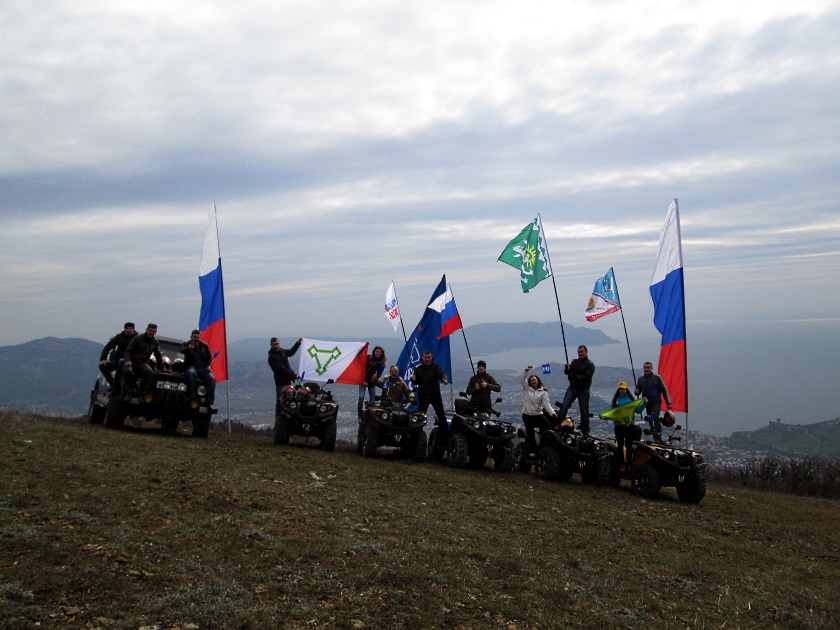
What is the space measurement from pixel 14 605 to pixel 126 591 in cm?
70

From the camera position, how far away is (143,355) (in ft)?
43.0

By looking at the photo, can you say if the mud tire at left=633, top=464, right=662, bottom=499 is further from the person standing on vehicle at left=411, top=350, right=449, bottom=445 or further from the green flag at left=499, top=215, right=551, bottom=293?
the green flag at left=499, top=215, right=551, bottom=293

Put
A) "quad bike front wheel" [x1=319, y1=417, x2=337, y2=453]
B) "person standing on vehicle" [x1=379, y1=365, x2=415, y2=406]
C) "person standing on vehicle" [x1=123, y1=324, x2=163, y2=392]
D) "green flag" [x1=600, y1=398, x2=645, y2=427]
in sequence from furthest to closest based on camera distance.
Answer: "person standing on vehicle" [x1=379, y1=365, x2=415, y2=406]
"quad bike front wheel" [x1=319, y1=417, x2=337, y2=453]
"person standing on vehicle" [x1=123, y1=324, x2=163, y2=392]
"green flag" [x1=600, y1=398, x2=645, y2=427]

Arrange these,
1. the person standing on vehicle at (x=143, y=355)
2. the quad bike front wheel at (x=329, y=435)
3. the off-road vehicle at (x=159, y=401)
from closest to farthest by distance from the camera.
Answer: the person standing on vehicle at (x=143, y=355)
the off-road vehicle at (x=159, y=401)
the quad bike front wheel at (x=329, y=435)

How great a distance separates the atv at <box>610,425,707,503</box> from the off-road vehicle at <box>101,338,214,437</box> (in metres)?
8.33

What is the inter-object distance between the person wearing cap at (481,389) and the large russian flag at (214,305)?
564 centimetres

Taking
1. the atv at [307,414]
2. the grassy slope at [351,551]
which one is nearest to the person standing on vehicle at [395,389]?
the atv at [307,414]

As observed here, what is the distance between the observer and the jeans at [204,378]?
13352mm

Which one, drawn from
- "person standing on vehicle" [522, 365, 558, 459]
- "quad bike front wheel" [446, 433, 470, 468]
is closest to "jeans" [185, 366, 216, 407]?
"quad bike front wheel" [446, 433, 470, 468]

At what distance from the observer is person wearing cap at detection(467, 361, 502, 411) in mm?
13977

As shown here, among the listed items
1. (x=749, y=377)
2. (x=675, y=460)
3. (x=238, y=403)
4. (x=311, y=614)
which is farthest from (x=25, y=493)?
(x=749, y=377)

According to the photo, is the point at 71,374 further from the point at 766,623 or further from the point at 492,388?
the point at 766,623

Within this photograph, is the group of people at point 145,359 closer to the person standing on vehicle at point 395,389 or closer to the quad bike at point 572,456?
the person standing on vehicle at point 395,389

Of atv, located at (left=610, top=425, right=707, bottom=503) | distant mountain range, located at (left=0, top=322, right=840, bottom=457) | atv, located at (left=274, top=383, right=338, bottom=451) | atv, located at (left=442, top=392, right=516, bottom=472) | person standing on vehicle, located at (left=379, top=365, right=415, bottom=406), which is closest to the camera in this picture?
atv, located at (left=610, top=425, right=707, bottom=503)
